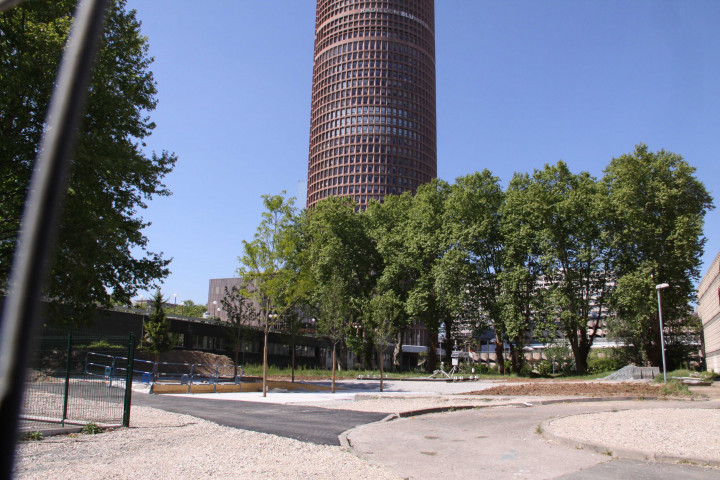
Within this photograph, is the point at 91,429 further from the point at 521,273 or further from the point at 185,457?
the point at 521,273

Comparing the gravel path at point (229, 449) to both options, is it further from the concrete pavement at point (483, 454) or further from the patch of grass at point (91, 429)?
the concrete pavement at point (483, 454)

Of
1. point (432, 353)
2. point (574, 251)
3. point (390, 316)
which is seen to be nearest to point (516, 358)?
point (432, 353)

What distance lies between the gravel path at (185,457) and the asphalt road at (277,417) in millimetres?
1062

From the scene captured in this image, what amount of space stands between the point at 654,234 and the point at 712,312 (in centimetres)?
2589

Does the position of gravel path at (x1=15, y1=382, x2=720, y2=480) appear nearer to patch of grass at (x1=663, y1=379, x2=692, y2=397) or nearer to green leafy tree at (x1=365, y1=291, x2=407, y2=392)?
patch of grass at (x1=663, y1=379, x2=692, y2=397)

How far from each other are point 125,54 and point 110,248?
33.4 feet

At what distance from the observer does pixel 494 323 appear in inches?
1797

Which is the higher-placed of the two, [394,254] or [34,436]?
[394,254]

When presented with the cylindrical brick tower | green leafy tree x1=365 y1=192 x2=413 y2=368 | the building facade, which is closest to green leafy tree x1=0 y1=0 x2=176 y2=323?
green leafy tree x1=365 y1=192 x2=413 y2=368

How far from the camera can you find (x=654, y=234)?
40.3 meters

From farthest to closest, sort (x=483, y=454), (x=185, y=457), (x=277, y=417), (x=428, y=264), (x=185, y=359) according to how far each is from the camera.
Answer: (x=428, y=264) < (x=185, y=359) < (x=277, y=417) < (x=483, y=454) < (x=185, y=457)

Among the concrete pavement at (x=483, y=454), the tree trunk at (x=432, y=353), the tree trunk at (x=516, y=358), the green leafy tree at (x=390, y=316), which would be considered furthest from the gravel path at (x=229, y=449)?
the tree trunk at (x=432, y=353)

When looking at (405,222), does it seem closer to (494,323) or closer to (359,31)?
(494,323)

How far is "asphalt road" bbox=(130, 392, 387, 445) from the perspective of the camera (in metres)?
11.5
